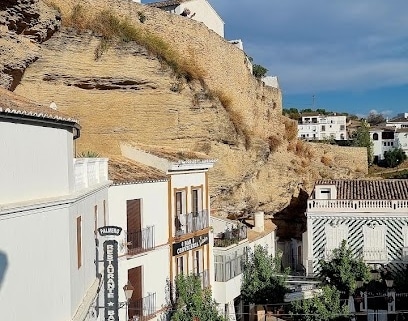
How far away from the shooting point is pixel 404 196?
3341cm

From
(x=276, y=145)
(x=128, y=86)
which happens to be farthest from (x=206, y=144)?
(x=276, y=145)

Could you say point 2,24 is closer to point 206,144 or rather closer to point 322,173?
point 206,144

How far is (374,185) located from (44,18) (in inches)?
899

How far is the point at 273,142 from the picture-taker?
3716 cm

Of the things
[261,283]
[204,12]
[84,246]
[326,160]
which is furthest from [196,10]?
→ [84,246]

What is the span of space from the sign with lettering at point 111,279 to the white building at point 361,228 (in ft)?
68.7

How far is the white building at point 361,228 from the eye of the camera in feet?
106

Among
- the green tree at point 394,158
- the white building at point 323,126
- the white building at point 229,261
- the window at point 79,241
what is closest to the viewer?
the window at point 79,241

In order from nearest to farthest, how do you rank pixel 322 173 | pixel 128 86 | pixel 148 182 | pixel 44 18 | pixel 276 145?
pixel 44 18, pixel 148 182, pixel 128 86, pixel 276 145, pixel 322 173

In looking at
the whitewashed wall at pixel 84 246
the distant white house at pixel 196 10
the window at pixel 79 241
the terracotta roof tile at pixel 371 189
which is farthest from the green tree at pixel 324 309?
the distant white house at pixel 196 10

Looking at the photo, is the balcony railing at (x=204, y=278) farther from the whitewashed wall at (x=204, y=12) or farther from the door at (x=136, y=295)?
the whitewashed wall at (x=204, y=12)

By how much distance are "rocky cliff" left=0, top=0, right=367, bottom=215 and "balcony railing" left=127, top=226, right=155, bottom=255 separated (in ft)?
18.4

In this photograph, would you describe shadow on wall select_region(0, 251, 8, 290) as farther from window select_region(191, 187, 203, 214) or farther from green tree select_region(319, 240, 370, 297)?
green tree select_region(319, 240, 370, 297)

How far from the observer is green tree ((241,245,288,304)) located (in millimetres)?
27281
